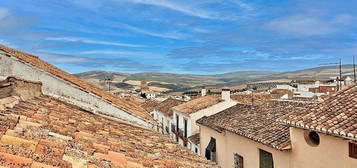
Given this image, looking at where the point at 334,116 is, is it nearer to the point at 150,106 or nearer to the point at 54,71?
the point at 54,71

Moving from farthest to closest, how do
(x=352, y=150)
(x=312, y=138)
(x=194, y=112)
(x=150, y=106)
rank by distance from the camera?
(x=150, y=106), (x=194, y=112), (x=312, y=138), (x=352, y=150)

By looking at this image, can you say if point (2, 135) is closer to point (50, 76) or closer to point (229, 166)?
point (50, 76)

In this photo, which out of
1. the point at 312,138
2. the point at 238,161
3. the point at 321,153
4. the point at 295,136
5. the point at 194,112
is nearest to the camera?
the point at 321,153

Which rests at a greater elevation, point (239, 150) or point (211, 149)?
point (239, 150)

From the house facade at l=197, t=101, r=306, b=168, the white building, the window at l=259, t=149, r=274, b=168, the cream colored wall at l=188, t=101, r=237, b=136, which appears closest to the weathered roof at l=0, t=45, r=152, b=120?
the house facade at l=197, t=101, r=306, b=168

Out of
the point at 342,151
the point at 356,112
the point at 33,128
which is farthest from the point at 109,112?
the point at 356,112

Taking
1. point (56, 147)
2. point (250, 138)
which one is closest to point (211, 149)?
point (250, 138)

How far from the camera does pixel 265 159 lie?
11.4m

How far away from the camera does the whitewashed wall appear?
246 inches

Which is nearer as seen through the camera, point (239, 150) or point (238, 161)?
point (239, 150)

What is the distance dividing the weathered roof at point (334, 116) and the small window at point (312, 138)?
0.47m

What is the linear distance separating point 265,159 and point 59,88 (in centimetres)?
780

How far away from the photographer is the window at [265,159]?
11.0m

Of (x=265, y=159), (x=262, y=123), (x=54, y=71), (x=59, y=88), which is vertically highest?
(x=54, y=71)
